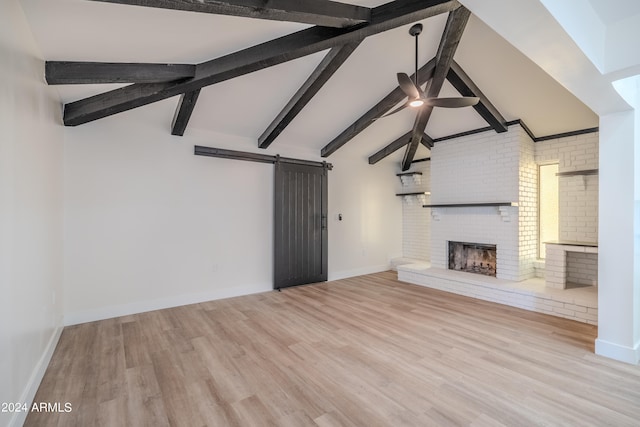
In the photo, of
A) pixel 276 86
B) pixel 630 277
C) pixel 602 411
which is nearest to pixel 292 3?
pixel 276 86

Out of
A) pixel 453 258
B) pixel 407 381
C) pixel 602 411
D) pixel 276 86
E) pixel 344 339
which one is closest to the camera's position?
pixel 602 411

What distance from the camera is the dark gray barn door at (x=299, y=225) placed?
4.96 meters

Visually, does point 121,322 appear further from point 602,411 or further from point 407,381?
point 602,411

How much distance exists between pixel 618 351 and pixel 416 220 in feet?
14.1

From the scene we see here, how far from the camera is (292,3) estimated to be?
1923 mm

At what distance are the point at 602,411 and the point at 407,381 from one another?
4.08 feet

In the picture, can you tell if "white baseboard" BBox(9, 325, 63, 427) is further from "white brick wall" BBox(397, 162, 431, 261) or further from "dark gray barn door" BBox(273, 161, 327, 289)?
"white brick wall" BBox(397, 162, 431, 261)

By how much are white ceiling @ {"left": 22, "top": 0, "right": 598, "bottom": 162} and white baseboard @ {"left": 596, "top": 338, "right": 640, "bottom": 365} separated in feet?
10.1

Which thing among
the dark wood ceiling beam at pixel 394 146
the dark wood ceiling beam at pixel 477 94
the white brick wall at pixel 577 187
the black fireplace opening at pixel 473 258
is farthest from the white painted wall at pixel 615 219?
the dark wood ceiling beam at pixel 394 146

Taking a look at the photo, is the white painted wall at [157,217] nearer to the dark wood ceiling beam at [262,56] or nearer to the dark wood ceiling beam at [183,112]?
the dark wood ceiling beam at [183,112]

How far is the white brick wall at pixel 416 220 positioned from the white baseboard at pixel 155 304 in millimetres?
3611

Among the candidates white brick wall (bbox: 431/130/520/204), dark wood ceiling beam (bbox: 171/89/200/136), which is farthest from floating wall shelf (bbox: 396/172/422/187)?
dark wood ceiling beam (bbox: 171/89/200/136)

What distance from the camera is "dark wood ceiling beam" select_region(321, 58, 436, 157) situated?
3.79 m

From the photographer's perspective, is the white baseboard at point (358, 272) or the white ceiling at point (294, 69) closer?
the white ceiling at point (294, 69)
